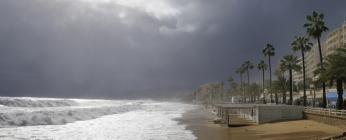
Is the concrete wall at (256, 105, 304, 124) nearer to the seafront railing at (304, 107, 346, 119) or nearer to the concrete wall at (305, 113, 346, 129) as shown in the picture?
the concrete wall at (305, 113, 346, 129)

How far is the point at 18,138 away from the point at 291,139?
20739mm

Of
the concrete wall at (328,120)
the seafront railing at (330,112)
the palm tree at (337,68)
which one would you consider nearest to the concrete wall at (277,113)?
the concrete wall at (328,120)

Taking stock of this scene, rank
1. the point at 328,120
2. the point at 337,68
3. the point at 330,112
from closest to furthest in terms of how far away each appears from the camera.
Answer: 1. the point at 330,112
2. the point at 328,120
3. the point at 337,68

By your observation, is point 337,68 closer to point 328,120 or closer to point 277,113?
point 277,113

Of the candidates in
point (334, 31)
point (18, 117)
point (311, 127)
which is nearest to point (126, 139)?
point (311, 127)

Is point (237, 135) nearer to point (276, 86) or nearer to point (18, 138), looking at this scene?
point (18, 138)

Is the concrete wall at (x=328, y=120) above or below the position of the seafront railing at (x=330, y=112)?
below

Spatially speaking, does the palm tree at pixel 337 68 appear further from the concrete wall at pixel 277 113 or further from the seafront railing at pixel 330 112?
the concrete wall at pixel 277 113

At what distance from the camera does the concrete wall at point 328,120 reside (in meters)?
38.5

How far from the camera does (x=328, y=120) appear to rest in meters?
43.3

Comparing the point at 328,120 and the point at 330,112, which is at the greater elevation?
the point at 330,112

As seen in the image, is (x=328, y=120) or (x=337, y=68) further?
(x=337, y=68)

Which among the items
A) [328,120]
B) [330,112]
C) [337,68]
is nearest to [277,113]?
[337,68]

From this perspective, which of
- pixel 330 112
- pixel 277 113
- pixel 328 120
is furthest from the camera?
pixel 277 113
